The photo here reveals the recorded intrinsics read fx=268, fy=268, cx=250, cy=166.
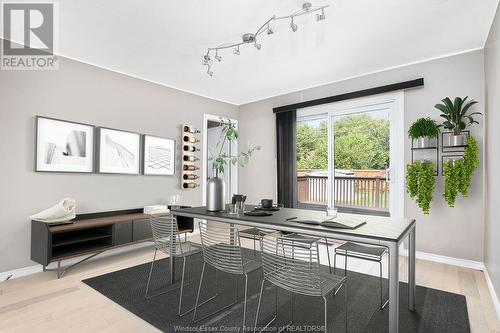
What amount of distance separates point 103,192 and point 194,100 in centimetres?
233

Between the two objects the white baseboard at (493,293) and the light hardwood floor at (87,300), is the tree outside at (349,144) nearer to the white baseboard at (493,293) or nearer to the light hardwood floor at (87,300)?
the light hardwood floor at (87,300)

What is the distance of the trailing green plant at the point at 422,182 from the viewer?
11.1 ft

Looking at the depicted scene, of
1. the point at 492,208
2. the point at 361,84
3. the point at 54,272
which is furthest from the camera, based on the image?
the point at 361,84

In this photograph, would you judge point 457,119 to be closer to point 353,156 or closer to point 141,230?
point 353,156

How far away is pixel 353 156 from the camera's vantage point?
449cm

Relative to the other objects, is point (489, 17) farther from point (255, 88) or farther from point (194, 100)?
point (194, 100)

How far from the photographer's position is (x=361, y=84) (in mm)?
4215

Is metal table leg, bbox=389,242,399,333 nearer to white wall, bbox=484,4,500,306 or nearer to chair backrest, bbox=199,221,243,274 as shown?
chair backrest, bbox=199,221,243,274

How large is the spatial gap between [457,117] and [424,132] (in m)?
0.37

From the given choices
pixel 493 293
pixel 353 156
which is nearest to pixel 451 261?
pixel 493 293

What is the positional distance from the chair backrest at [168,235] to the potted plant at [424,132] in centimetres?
313

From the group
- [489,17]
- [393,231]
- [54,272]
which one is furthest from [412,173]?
[54,272]

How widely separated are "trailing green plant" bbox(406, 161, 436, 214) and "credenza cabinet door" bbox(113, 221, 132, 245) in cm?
377

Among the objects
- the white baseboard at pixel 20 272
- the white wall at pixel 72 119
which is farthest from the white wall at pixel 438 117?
the white baseboard at pixel 20 272
